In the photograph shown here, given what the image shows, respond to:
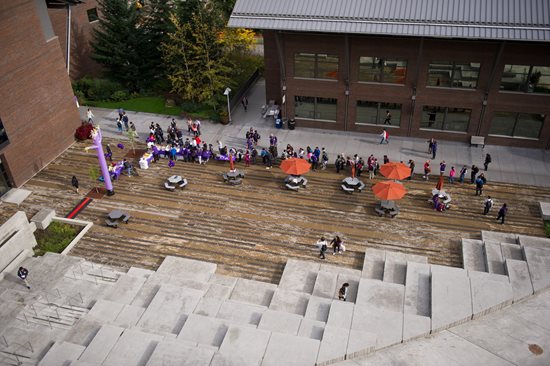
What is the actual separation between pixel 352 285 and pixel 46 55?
27.5 m

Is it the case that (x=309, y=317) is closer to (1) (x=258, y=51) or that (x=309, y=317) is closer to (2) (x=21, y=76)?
(2) (x=21, y=76)

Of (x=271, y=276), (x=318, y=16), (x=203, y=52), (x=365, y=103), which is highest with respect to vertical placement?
(x=318, y=16)

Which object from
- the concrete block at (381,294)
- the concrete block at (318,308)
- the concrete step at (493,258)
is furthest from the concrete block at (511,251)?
the concrete block at (318,308)

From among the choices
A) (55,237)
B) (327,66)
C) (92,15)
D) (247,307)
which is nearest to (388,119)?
(327,66)

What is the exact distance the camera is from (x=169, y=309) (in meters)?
22.9

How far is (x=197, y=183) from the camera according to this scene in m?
34.1

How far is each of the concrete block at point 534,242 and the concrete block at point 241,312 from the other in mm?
14599

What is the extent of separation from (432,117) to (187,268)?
22440 millimetres

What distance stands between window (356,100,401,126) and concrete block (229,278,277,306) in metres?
19.0

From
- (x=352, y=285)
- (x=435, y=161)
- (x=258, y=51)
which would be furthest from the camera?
(x=258, y=51)

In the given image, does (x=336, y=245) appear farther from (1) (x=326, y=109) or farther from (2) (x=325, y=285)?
(1) (x=326, y=109)

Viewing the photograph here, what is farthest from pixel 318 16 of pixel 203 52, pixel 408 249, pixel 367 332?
pixel 367 332

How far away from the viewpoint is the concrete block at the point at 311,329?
21312mm

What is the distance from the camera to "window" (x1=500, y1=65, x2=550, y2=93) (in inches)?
1328
